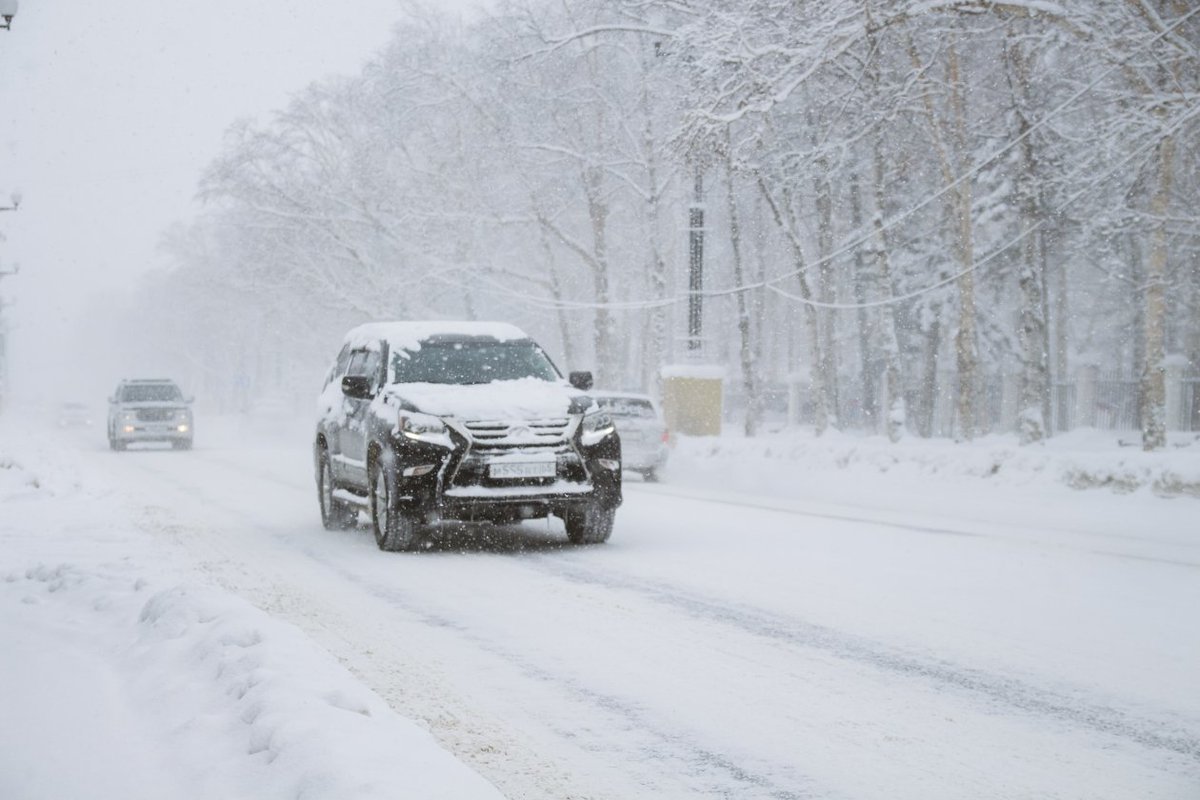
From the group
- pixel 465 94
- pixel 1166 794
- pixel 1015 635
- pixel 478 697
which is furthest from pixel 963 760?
pixel 465 94

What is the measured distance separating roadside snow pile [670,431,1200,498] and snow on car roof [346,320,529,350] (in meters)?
8.22

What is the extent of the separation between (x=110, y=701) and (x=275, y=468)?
A: 2022 centimetres

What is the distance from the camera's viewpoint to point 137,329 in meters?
148

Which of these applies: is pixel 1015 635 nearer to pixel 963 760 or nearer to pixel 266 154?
pixel 963 760

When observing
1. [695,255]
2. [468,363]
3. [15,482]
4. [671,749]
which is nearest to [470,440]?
[468,363]

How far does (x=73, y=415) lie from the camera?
230ft

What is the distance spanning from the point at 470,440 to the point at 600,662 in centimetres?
480

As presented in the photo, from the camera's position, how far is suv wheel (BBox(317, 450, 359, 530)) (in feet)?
46.4

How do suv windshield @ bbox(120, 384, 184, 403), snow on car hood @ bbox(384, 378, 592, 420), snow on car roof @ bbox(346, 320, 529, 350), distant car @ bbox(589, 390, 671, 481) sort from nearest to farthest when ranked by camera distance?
snow on car hood @ bbox(384, 378, 592, 420)
snow on car roof @ bbox(346, 320, 529, 350)
distant car @ bbox(589, 390, 671, 481)
suv windshield @ bbox(120, 384, 184, 403)

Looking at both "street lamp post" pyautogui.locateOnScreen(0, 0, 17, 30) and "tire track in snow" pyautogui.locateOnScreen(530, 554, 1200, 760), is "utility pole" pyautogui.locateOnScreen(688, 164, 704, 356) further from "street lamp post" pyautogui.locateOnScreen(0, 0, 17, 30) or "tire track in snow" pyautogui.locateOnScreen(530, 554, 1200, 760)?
"tire track in snow" pyautogui.locateOnScreen(530, 554, 1200, 760)

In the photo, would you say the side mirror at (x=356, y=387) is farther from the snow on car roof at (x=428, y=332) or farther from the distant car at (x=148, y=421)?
the distant car at (x=148, y=421)

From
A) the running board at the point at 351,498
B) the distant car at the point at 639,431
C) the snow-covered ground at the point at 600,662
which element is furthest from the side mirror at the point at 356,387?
the distant car at the point at 639,431

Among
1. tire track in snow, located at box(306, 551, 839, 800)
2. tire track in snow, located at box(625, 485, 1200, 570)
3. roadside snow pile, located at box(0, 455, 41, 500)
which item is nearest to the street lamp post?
roadside snow pile, located at box(0, 455, 41, 500)

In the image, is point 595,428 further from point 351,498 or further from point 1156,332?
point 1156,332
